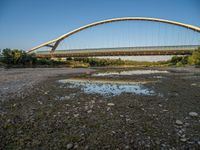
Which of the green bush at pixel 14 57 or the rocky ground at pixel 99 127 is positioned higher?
the green bush at pixel 14 57

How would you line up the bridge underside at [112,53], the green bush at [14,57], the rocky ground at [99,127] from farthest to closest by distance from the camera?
the bridge underside at [112,53], the green bush at [14,57], the rocky ground at [99,127]

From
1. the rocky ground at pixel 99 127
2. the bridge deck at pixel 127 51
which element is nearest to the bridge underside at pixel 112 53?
the bridge deck at pixel 127 51

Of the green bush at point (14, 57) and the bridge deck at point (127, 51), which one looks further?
the bridge deck at point (127, 51)

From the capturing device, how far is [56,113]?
498 cm

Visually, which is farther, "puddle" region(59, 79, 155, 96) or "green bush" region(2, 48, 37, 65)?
"green bush" region(2, 48, 37, 65)

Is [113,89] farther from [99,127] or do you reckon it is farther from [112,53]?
[112,53]

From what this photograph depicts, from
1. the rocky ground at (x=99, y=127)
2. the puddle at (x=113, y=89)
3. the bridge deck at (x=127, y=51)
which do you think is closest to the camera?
the rocky ground at (x=99, y=127)

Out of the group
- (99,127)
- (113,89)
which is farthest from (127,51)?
(99,127)

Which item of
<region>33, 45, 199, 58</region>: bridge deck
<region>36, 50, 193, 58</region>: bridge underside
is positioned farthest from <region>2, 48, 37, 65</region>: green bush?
<region>33, 45, 199, 58</region>: bridge deck

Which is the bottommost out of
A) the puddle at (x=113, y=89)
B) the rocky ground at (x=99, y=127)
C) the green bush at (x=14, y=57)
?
the puddle at (x=113, y=89)

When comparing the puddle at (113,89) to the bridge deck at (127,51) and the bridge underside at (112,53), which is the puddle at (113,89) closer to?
the bridge deck at (127,51)

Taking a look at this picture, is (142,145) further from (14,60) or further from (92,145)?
(14,60)

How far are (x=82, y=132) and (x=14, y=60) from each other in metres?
57.3

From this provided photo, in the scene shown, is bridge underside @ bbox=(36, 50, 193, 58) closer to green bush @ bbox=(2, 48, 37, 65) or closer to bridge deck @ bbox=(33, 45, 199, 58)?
bridge deck @ bbox=(33, 45, 199, 58)
